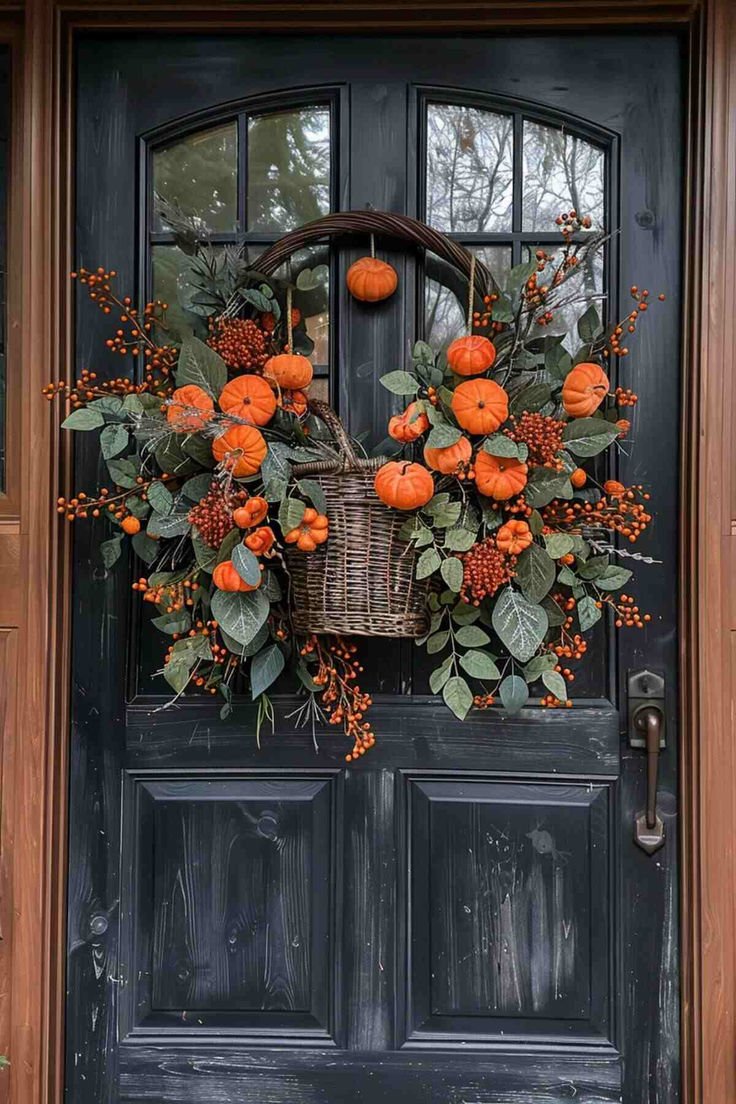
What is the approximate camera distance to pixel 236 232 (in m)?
1.59

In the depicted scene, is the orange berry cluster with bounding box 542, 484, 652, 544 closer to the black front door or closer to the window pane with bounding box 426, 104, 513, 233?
the black front door

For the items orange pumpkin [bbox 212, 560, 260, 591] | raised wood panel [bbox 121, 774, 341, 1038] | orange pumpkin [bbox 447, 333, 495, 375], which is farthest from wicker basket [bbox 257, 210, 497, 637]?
raised wood panel [bbox 121, 774, 341, 1038]

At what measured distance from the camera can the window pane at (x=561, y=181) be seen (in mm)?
1609

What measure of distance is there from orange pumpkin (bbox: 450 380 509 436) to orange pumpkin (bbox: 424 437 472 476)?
3 centimetres

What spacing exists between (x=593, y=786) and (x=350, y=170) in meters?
1.27

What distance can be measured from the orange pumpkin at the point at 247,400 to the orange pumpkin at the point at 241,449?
4cm

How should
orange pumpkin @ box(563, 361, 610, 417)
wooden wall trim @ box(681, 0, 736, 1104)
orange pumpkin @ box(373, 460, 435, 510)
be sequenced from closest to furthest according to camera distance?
1. orange pumpkin @ box(373, 460, 435, 510)
2. orange pumpkin @ box(563, 361, 610, 417)
3. wooden wall trim @ box(681, 0, 736, 1104)

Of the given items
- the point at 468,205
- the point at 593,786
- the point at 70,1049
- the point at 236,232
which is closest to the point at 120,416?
the point at 236,232

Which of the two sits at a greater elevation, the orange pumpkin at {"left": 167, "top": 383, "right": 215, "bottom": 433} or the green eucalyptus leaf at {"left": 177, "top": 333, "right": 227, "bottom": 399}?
the green eucalyptus leaf at {"left": 177, "top": 333, "right": 227, "bottom": 399}

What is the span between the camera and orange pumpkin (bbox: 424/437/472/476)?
4.32 ft

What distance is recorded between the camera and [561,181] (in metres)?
1.61

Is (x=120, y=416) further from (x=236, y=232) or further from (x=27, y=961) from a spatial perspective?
(x=27, y=961)

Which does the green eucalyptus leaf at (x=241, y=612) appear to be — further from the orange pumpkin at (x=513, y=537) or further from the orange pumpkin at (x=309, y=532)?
the orange pumpkin at (x=513, y=537)

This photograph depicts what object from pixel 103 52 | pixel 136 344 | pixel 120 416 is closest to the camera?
pixel 120 416
